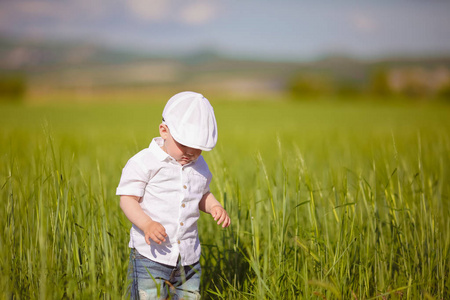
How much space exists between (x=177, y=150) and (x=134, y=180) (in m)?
0.25

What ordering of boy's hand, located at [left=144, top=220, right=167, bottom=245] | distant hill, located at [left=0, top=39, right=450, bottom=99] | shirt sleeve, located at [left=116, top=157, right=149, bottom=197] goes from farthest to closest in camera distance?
distant hill, located at [left=0, top=39, right=450, bottom=99] → shirt sleeve, located at [left=116, top=157, right=149, bottom=197] → boy's hand, located at [left=144, top=220, right=167, bottom=245]

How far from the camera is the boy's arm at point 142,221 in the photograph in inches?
66.1

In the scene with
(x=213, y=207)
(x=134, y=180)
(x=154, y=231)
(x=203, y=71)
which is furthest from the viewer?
(x=203, y=71)

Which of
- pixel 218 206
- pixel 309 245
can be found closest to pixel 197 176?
pixel 218 206

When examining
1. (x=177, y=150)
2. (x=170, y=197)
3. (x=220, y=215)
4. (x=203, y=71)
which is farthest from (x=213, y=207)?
(x=203, y=71)

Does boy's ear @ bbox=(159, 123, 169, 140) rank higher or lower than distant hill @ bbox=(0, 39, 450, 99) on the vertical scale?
lower

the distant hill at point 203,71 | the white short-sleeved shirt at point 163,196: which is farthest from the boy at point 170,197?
the distant hill at point 203,71

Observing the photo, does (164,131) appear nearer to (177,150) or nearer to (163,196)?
(177,150)

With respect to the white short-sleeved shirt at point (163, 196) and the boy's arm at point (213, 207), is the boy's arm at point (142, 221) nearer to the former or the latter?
the white short-sleeved shirt at point (163, 196)

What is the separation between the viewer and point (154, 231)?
1682 millimetres

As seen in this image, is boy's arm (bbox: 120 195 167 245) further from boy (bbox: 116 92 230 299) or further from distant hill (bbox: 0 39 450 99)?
distant hill (bbox: 0 39 450 99)

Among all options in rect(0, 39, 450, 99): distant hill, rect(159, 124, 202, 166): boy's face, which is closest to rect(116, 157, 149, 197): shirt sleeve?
rect(159, 124, 202, 166): boy's face

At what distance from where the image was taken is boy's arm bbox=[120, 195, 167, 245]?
1678 mm

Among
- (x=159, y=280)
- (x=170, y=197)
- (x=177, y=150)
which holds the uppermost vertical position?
(x=177, y=150)
